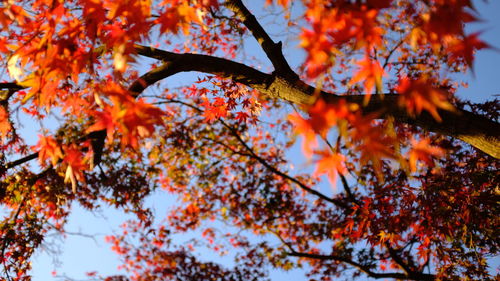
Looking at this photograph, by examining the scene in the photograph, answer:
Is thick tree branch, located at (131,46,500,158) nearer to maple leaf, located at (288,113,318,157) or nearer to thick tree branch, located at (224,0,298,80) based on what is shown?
thick tree branch, located at (224,0,298,80)

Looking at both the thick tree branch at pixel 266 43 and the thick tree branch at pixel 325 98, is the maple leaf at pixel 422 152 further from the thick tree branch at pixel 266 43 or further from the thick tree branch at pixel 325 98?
the thick tree branch at pixel 266 43

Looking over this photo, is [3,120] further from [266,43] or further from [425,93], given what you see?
[425,93]

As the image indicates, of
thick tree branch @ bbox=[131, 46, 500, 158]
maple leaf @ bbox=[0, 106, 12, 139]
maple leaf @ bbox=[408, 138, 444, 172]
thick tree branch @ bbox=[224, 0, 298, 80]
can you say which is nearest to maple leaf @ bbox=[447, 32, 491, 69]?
thick tree branch @ bbox=[131, 46, 500, 158]

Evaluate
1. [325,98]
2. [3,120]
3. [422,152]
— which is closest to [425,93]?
[422,152]

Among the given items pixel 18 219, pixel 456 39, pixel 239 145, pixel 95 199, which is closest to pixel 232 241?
pixel 239 145

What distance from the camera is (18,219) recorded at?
5297 mm

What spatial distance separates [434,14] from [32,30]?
10.7 feet

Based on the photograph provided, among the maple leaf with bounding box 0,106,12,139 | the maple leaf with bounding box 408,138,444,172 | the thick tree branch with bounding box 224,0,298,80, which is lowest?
the maple leaf with bounding box 408,138,444,172

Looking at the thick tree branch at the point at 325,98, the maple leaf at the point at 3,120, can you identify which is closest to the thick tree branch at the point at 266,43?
the thick tree branch at the point at 325,98

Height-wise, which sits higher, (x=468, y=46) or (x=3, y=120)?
(x=3, y=120)

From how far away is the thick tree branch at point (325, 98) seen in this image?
9.52 ft

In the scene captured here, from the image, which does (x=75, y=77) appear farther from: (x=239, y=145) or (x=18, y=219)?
(x=239, y=145)

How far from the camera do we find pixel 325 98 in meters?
3.10

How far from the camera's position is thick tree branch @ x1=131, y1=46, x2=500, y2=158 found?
9.52 feet
